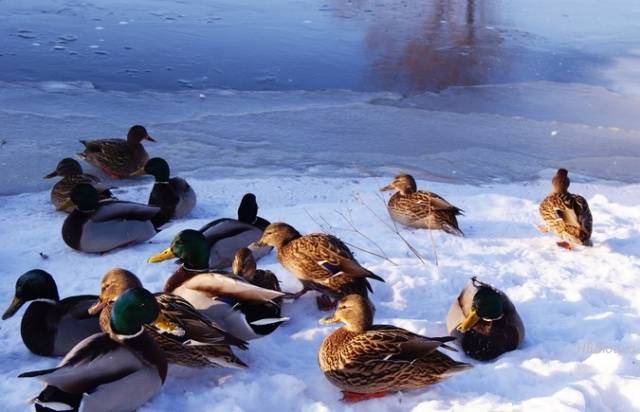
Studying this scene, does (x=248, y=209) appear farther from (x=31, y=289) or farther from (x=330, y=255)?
(x=31, y=289)

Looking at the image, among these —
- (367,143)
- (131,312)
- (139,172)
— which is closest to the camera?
(131,312)

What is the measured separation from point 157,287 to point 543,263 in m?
2.53

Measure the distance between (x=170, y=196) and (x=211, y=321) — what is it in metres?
2.56

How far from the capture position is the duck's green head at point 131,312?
124 inches

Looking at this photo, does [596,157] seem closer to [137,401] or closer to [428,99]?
[428,99]

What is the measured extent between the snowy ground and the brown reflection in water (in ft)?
11.4

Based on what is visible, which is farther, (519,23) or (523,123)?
(519,23)

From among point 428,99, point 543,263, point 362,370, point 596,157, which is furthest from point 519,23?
point 362,370

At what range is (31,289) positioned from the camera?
12.2ft

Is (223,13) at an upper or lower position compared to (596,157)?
upper

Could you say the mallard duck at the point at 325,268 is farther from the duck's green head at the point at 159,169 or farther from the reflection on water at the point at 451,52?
the reflection on water at the point at 451,52

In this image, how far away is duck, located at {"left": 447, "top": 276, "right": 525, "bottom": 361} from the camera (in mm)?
3717

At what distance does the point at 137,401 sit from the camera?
3.06 m

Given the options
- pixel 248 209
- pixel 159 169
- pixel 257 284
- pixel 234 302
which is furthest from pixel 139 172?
pixel 234 302
